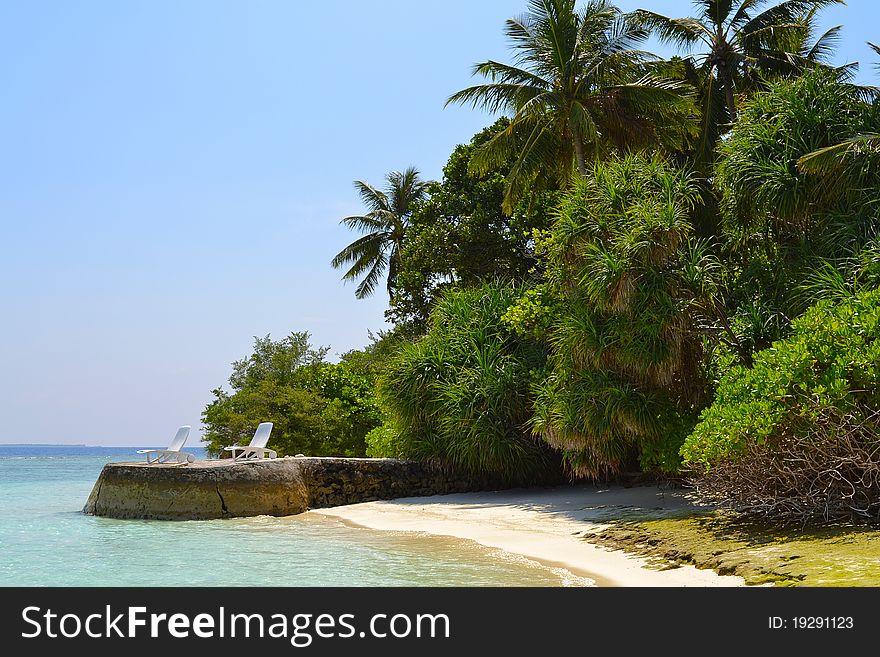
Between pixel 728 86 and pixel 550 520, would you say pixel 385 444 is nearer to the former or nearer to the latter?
pixel 550 520

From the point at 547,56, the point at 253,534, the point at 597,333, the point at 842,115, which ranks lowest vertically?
the point at 253,534

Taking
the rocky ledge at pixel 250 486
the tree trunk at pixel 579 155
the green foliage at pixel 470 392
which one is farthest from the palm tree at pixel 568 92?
the rocky ledge at pixel 250 486

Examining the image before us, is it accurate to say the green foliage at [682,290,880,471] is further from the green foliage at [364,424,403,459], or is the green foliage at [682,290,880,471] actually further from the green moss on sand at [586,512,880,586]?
the green foliage at [364,424,403,459]

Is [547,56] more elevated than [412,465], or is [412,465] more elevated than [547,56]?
[547,56]

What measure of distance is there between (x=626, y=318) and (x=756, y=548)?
5.18 m

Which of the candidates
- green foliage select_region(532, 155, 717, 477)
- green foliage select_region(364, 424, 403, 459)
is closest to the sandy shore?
green foliage select_region(532, 155, 717, 477)

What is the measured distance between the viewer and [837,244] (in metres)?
11.9

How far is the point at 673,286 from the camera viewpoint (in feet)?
42.5

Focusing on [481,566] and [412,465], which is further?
[412,465]

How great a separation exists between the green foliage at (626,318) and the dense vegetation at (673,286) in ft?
0.13
